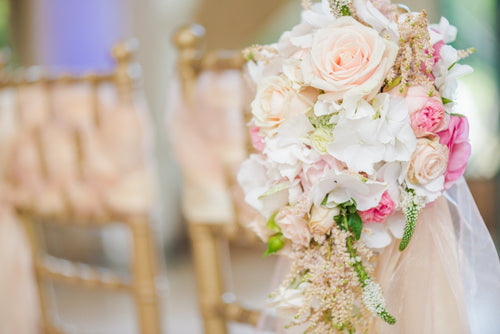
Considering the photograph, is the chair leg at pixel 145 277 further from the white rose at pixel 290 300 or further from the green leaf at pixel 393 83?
the green leaf at pixel 393 83

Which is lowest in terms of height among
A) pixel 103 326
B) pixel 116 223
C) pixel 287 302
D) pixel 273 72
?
pixel 103 326

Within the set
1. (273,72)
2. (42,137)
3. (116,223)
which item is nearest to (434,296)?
(273,72)

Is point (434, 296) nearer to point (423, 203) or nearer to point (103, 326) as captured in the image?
point (423, 203)

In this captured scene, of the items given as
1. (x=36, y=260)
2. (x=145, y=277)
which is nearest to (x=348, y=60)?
(x=145, y=277)

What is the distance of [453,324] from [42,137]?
3.65ft

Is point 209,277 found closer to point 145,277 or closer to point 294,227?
point 145,277

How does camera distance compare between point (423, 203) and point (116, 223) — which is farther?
point (116, 223)

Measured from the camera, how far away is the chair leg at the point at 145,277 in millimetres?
1423

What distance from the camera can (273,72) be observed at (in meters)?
0.79

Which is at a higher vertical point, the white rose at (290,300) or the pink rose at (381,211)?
the pink rose at (381,211)

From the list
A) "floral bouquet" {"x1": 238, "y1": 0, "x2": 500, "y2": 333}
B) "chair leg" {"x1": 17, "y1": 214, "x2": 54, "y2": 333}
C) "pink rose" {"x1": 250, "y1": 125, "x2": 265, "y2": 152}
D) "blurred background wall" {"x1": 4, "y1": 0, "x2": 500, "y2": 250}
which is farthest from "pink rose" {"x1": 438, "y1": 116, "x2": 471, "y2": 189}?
"blurred background wall" {"x1": 4, "y1": 0, "x2": 500, "y2": 250}

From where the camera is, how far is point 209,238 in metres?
1.24

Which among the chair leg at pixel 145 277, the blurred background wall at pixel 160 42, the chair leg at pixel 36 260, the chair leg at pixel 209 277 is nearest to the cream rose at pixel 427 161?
the chair leg at pixel 209 277

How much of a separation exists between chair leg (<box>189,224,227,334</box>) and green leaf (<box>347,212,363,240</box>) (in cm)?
56
